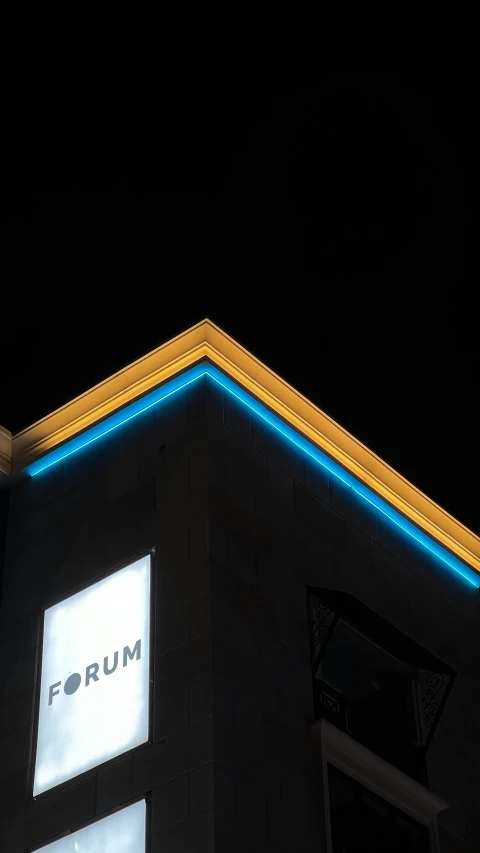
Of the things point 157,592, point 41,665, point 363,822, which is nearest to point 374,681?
point 363,822

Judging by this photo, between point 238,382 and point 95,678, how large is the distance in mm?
4649

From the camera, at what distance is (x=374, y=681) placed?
734 inches

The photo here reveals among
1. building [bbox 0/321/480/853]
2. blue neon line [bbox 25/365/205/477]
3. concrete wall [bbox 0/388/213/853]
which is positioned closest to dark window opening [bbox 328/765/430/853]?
building [bbox 0/321/480/853]

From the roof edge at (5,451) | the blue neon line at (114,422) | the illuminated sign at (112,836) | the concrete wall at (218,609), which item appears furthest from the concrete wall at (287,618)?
the roof edge at (5,451)

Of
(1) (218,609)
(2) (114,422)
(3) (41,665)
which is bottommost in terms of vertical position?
(1) (218,609)

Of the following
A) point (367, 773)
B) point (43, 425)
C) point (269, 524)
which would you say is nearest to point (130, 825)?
point (367, 773)

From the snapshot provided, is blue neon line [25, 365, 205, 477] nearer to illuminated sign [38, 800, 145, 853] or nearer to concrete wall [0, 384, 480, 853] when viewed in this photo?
concrete wall [0, 384, 480, 853]

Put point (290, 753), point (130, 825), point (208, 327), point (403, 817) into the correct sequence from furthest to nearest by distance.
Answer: point (208, 327)
point (403, 817)
point (290, 753)
point (130, 825)

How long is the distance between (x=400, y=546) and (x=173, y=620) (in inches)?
204

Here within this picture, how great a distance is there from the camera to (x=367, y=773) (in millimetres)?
16422

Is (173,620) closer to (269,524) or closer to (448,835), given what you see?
(269,524)

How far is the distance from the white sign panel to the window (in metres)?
2.35

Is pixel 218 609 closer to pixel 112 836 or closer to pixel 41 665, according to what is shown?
pixel 41 665

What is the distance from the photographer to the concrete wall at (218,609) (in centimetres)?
1473
